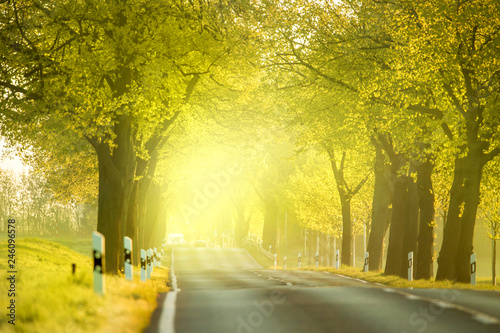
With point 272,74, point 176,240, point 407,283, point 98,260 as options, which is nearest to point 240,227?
point 176,240

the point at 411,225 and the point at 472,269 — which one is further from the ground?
the point at 411,225

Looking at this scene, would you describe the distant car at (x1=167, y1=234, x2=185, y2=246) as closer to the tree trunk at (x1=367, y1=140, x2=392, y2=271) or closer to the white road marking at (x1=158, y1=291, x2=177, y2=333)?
the tree trunk at (x1=367, y1=140, x2=392, y2=271)

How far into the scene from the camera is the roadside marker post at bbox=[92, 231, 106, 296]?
871 cm

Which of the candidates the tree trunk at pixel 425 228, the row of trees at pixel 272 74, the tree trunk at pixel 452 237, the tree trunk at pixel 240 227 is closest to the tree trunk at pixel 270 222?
the tree trunk at pixel 240 227

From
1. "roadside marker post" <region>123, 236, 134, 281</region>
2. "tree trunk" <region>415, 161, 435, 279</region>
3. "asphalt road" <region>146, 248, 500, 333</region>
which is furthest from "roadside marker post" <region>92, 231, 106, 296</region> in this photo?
"tree trunk" <region>415, 161, 435, 279</region>

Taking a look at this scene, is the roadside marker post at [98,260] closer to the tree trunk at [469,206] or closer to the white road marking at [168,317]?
the white road marking at [168,317]

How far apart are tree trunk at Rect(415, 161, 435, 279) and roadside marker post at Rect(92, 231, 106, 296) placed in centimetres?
1739

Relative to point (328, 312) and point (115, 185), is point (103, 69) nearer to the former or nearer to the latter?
point (115, 185)

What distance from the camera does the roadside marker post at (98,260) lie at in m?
8.71

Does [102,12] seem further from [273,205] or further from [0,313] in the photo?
[273,205]

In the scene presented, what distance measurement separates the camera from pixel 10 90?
2055cm

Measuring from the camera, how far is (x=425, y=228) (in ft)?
80.7

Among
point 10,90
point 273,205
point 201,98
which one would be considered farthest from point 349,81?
point 273,205

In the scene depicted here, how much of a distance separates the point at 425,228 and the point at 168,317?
1715 centimetres
